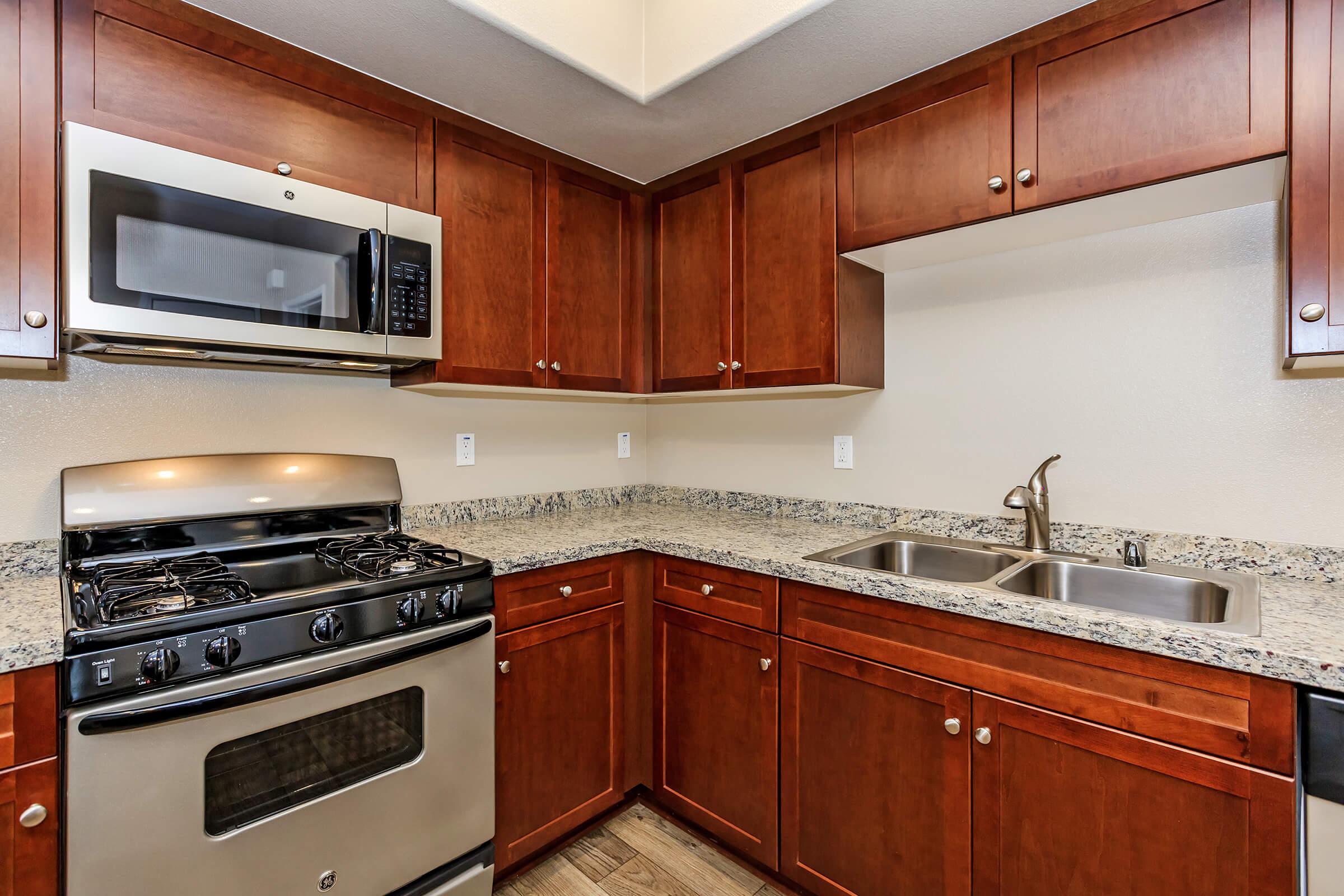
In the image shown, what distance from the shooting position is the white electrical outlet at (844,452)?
7.32 ft

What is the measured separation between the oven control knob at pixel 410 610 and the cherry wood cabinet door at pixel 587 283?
0.93 meters

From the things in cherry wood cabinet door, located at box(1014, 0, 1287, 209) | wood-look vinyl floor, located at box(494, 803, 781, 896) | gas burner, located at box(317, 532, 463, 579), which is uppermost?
cherry wood cabinet door, located at box(1014, 0, 1287, 209)

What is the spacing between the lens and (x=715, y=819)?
1907 millimetres

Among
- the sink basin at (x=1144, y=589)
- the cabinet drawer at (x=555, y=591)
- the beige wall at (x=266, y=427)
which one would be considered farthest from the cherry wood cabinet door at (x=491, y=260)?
the sink basin at (x=1144, y=589)

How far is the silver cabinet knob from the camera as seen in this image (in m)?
1.05

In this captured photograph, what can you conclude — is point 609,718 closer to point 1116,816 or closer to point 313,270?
point 1116,816

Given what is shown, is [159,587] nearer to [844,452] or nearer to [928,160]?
[844,452]

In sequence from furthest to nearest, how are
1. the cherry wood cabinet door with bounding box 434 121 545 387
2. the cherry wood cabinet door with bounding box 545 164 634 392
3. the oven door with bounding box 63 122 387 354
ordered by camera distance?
the cherry wood cabinet door with bounding box 545 164 634 392
the cherry wood cabinet door with bounding box 434 121 545 387
the oven door with bounding box 63 122 387 354

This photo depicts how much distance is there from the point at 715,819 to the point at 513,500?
1278 mm

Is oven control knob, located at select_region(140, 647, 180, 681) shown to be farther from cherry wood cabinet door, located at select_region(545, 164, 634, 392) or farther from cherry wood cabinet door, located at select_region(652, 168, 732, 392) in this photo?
cherry wood cabinet door, located at select_region(652, 168, 732, 392)

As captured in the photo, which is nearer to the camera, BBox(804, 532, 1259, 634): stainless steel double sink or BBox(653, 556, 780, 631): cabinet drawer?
BBox(804, 532, 1259, 634): stainless steel double sink

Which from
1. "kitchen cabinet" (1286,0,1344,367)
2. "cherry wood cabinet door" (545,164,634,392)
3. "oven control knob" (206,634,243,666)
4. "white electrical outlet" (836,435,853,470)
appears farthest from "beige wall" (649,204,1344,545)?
"oven control knob" (206,634,243,666)

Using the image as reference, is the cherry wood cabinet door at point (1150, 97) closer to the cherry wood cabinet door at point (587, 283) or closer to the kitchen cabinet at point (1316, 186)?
the kitchen cabinet at point (1316, 186)

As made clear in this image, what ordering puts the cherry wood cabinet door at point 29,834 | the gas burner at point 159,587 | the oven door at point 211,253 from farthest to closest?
1. the oven door at point 211,253
2. the gas burner at point 159,587
3. the cherry wood cabinet door at point 29,834
